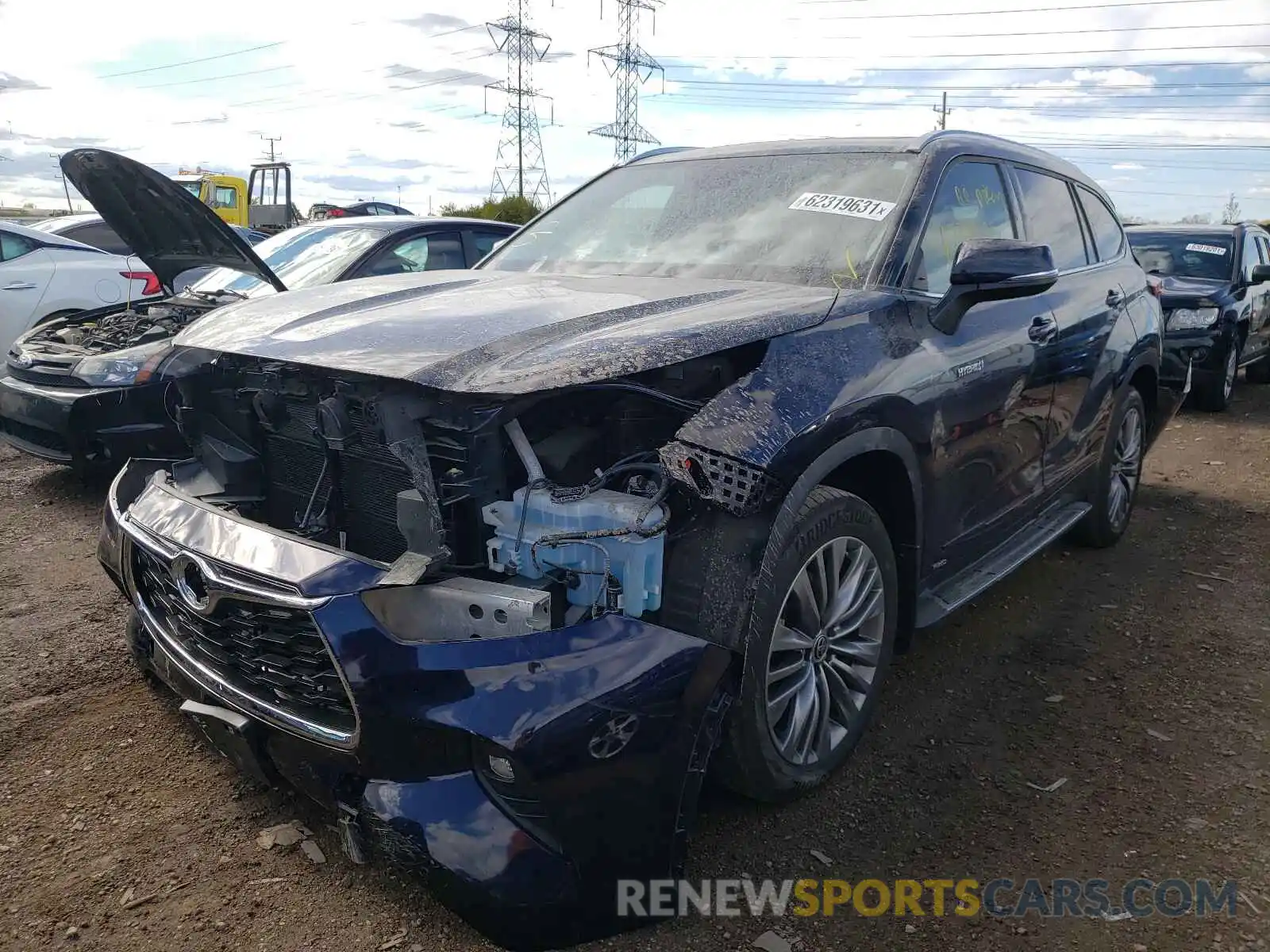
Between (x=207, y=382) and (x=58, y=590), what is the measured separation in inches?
72.9

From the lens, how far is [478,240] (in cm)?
704

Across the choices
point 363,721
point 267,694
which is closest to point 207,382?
point 267,694


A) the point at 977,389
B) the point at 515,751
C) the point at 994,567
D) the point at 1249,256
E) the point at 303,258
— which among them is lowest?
the point at 994,567

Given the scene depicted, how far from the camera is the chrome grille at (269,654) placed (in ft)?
6.85

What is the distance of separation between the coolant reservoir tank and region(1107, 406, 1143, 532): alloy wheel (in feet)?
11.6

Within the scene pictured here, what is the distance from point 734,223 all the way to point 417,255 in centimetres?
361

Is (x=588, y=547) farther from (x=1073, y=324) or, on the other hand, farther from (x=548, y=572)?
(x=1073, y=324)

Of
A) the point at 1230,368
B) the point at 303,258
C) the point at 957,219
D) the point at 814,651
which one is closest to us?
the point at 814,651

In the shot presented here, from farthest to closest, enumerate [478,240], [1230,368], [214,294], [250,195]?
[250,195] → [1230,368] → [478,240] → [214,294]

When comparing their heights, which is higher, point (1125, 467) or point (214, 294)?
point (214, 294)

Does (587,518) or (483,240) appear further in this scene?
(483,240)

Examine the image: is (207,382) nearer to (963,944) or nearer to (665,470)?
(665,470)

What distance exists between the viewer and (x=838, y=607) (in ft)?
8.80

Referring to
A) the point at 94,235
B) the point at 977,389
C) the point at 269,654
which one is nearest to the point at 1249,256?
the point at 977,389
